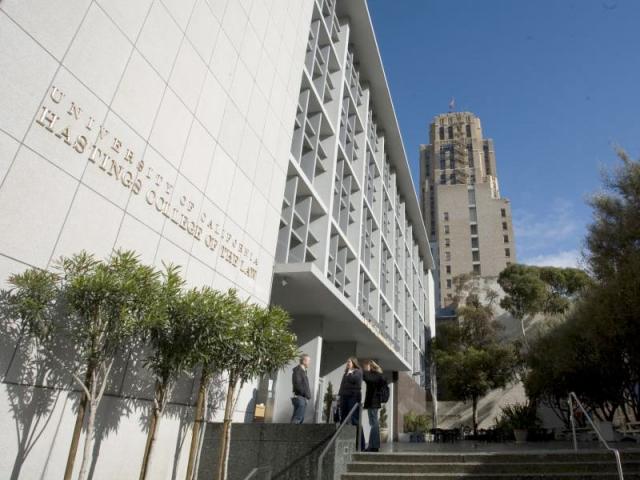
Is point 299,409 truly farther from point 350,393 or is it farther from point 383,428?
point 383,428

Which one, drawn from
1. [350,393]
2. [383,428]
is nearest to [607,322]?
[350,393]

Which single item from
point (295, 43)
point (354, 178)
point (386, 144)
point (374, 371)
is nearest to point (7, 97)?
point (374, 371)

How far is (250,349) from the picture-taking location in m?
7.75

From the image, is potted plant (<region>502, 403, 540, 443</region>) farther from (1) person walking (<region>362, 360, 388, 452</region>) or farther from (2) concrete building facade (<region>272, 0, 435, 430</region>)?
(1) person walking (<region>362, 360, 388, 452</region>)

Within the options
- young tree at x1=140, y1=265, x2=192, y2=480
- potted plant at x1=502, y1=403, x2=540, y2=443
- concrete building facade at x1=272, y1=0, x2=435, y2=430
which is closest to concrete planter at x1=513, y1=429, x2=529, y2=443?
potted plant at x1=502, y1=403, x2=540, y2=443

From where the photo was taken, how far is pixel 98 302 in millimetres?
5723

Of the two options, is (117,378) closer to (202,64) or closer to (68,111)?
(68,111)

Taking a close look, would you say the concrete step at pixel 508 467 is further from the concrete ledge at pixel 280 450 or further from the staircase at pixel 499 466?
the concrete ledge at pixel 280 450

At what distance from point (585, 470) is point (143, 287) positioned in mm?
7714

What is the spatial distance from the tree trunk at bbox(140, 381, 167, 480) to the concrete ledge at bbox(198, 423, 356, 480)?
2.10m

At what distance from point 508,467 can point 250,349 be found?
488 cm

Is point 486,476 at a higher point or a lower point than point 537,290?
lower

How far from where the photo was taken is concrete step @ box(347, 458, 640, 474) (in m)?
7.43

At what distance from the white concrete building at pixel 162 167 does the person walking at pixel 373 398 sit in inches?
122
